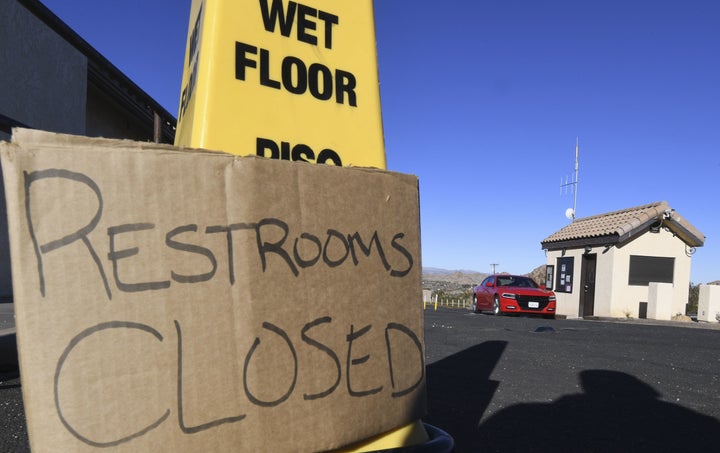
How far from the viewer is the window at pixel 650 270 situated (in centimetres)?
A: 1722

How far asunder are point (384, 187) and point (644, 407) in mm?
3608

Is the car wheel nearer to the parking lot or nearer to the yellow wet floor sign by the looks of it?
the parking lot

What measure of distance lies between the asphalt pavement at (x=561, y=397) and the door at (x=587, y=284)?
38.7 feet

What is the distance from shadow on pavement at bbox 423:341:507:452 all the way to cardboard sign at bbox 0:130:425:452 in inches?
77.0

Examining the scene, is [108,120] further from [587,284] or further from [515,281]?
[587,284]

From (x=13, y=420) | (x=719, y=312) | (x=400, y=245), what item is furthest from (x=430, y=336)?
(x=719, y=312)

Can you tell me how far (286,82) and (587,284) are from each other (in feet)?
63.0

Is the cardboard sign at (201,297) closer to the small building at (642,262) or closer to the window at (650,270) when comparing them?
the small building at (642,262)

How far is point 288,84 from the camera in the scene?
168 cm

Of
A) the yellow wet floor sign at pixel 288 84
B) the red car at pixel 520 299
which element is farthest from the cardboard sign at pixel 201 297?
the red car at pixel 520 299

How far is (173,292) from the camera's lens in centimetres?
103

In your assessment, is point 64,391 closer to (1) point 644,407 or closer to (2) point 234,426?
(2) point 234,426

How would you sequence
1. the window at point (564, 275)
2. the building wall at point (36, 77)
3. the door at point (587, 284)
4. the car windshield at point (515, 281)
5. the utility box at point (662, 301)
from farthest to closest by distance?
the window at point (564, 275)
the door at point (587, 284)
the utility box at point (662, 301)
the car windshield at point (515, 281)
the building wall at point (36, 77)

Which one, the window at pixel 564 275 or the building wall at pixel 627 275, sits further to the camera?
the window at pixel 564 275
